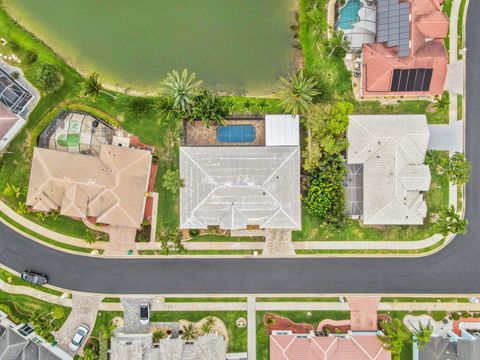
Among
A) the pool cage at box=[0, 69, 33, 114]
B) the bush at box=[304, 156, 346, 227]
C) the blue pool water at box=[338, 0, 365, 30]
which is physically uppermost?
the blue pool water at box=[338, 0, 365, 30]

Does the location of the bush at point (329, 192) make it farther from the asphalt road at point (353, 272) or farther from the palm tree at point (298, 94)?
the palm tree at point (298, 94)

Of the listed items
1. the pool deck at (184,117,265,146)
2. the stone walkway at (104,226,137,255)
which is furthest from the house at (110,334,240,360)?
the pool deck at (184,117,265,146)

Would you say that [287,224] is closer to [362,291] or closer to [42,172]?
[362,291]

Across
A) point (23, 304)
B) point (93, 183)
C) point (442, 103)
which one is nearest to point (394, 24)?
point (442, 103)

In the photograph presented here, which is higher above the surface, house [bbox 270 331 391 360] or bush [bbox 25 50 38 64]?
bush [bbox 25 50 38 64]

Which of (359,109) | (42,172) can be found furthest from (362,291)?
(42,172)

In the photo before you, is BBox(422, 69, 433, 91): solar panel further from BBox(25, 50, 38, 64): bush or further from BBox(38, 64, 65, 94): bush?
BBox(25, 50, 38, 64): bush
